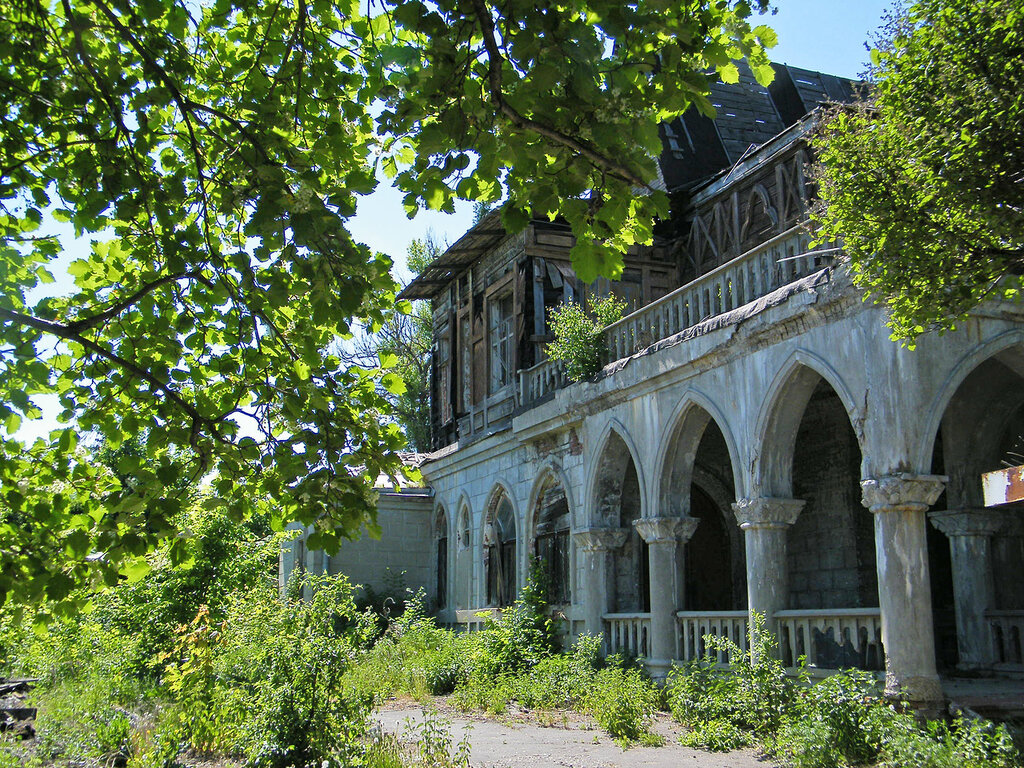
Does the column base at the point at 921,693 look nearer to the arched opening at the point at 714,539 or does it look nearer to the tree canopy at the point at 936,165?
the tree canopy at the point at 936,165

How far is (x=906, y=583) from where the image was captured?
8883mm

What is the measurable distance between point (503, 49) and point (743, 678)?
7.20m

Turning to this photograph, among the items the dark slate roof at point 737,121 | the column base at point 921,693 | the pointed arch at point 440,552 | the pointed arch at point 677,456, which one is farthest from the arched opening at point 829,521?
the pointed arch at point 440,552

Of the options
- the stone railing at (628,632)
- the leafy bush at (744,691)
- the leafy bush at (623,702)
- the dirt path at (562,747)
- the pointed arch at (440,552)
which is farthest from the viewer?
the pointed arch at (440,552)

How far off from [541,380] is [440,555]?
20.4ft

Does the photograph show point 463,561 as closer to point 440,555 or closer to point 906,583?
point 440,555

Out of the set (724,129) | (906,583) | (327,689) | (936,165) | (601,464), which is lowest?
(327,689)

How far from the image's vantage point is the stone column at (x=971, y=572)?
35.7ft

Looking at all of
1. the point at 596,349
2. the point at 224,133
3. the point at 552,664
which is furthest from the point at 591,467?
the point at 224,133

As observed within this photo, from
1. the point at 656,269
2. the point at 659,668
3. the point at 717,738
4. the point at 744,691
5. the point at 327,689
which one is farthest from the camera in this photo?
the point at 656,269

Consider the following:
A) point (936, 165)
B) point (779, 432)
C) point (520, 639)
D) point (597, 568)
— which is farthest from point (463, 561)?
point (936, 165)

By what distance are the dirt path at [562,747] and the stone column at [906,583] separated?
1.45 meters

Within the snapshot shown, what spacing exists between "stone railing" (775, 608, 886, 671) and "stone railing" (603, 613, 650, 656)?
8.03ft

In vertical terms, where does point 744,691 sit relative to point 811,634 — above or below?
below
